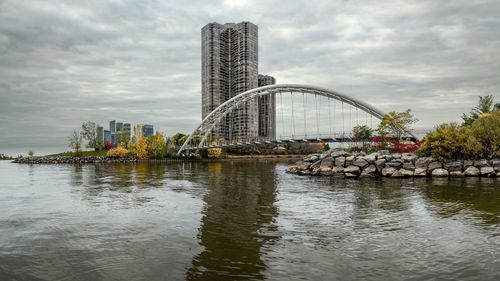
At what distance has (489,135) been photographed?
34.7 metres

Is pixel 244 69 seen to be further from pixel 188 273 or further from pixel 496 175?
pixel 188 273

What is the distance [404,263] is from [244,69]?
14218cm

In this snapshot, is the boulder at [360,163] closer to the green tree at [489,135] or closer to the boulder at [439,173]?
the boulder at [439,173]

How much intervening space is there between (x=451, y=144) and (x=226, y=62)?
13024 cm

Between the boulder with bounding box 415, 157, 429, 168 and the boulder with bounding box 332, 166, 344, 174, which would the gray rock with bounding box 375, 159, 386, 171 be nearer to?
the boulder with bounding box 415, 157, 429, 168

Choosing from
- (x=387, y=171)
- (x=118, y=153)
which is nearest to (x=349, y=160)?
(x=387, y=171)

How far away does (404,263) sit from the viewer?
338 inches

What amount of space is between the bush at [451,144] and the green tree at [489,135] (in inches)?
38.2

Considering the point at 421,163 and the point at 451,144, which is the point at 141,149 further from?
the point at 451,144

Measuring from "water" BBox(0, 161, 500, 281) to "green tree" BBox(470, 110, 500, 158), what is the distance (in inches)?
725

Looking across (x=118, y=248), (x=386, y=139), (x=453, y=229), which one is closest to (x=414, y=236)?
(x=453, y=229)

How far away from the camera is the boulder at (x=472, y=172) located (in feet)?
105

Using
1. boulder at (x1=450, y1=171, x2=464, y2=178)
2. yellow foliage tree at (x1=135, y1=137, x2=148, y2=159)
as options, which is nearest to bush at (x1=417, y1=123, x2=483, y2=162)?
boulder at (x1=450, y1=171, x2=464, y2=178)

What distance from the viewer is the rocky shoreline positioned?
3232 centimetres
